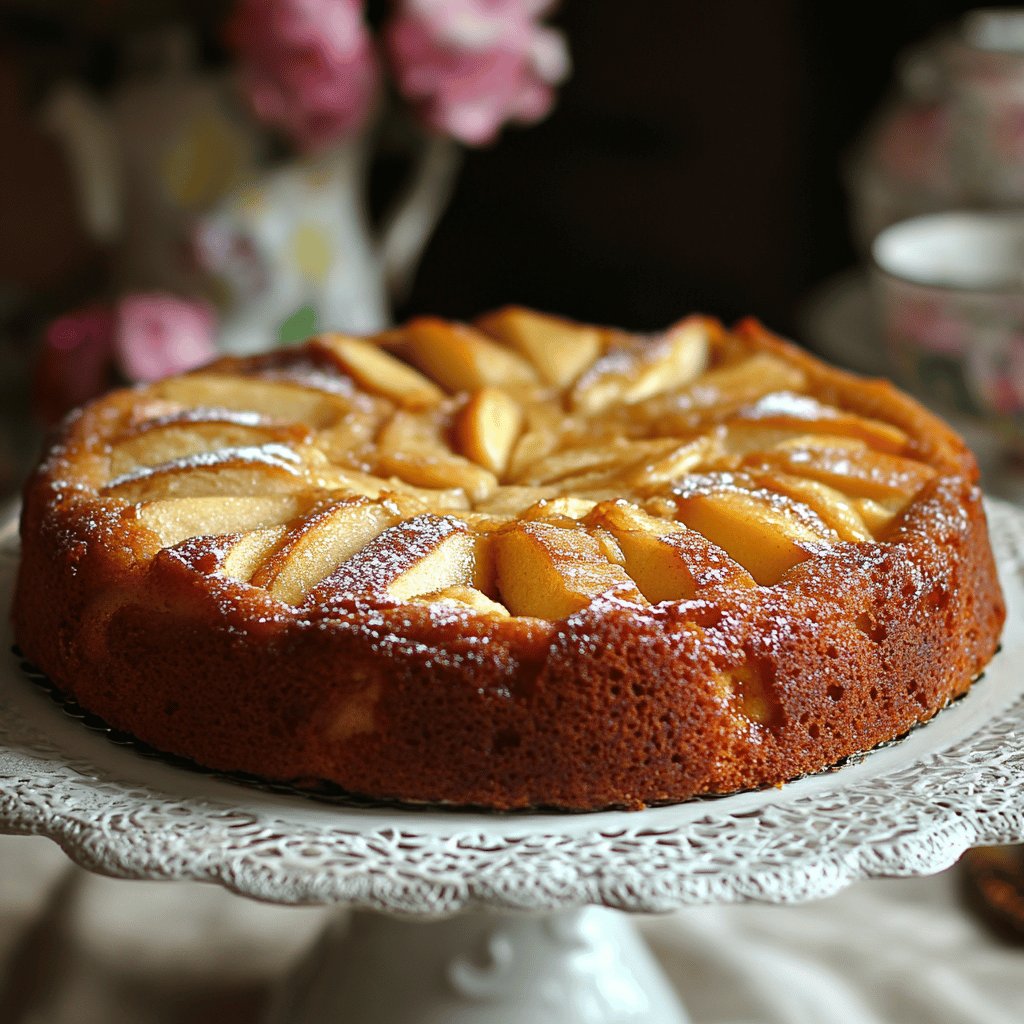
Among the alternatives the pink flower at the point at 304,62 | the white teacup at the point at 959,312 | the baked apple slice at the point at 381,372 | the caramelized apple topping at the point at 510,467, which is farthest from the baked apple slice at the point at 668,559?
the pink flower at the point at 304,62

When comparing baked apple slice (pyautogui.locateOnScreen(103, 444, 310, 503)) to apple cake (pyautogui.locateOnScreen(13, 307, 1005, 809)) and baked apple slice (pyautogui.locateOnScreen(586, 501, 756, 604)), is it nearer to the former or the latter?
apple cake (pyautogui.locateOnScreen(13, 307, 1005, 809))

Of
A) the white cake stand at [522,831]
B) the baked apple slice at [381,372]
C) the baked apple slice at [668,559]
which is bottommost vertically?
the white cake stand at [522,831]

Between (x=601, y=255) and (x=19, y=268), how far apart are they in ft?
4.06

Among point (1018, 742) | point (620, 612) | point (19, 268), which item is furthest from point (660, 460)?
point (19, 268)

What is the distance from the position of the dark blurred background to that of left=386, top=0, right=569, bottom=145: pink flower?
74 cm

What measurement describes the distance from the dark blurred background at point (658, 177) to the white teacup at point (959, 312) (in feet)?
2.86

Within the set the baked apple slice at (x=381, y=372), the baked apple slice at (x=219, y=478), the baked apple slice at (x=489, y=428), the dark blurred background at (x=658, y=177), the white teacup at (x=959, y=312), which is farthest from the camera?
the dark blurred background at (x=658, y=177)

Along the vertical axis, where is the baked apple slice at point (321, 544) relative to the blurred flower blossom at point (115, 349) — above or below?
above

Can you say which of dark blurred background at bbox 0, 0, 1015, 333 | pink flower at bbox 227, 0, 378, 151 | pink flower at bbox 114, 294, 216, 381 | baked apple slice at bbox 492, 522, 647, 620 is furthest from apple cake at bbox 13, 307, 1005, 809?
dark blurred background at bbox 0, 0, 1015, 333

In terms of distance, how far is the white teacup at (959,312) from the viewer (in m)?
2.01

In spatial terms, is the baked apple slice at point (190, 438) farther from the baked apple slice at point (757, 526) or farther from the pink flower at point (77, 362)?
the pink flower at point (77, 362)

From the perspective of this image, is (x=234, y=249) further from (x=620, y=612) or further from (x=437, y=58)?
(x=620, y=612)

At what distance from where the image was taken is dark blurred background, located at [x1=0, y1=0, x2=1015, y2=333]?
303 cm

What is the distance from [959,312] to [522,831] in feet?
4.01
